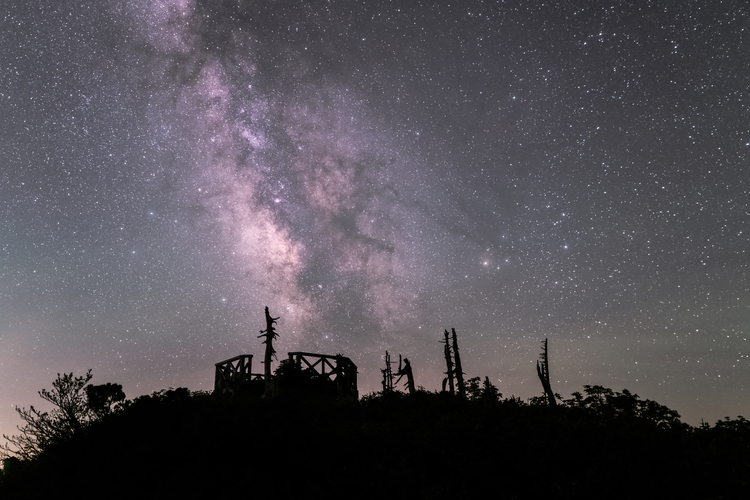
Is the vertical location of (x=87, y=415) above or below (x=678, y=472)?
above

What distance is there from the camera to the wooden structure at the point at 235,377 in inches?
786

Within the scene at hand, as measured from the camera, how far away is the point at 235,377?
795 inches

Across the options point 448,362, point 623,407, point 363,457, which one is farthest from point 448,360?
point 363,457

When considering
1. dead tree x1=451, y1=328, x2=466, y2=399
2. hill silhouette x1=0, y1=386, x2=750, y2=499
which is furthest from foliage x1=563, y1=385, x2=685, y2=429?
dead tree x1=451, y1=328, x2=466, y2=399

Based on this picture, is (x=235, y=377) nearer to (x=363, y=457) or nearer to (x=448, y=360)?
(x=363, y=457)

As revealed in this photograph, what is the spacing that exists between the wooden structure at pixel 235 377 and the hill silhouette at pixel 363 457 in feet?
9.42

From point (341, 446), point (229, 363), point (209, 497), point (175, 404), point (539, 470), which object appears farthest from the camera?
point (229, 363)

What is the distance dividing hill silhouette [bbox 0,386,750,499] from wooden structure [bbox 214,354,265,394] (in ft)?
A: 9.42

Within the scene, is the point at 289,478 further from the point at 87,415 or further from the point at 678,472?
the point at 678,472

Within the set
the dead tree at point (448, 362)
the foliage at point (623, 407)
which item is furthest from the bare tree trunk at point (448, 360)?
the foliage at point (623, 407)

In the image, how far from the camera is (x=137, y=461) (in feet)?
39.0

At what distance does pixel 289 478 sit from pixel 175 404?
26.1 feet

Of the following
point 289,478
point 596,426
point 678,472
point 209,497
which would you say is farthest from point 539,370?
point 209,497

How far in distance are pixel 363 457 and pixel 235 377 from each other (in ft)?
34.3
